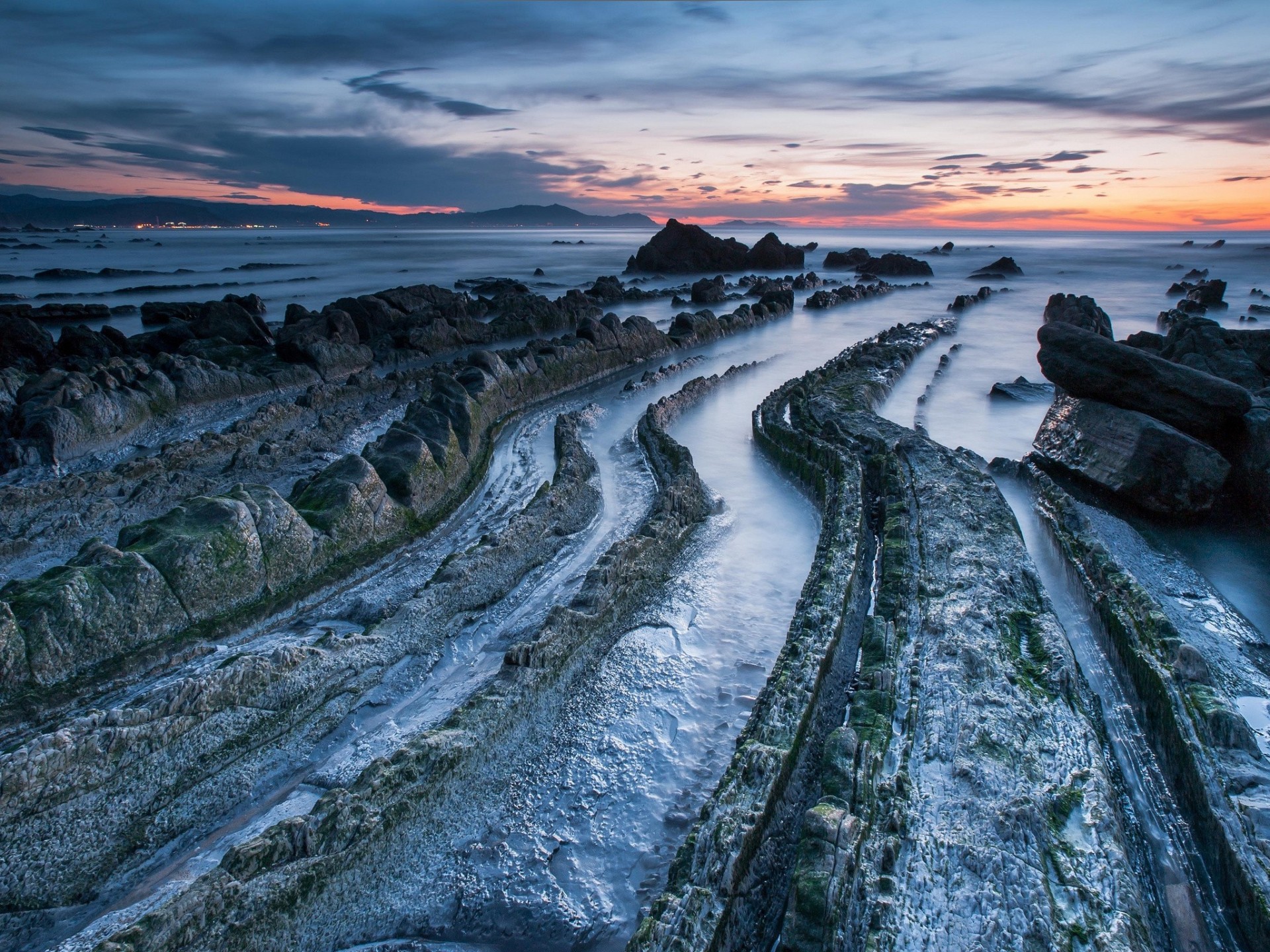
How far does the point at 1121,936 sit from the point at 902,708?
1387mm

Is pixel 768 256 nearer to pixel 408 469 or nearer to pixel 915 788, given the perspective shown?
pixel 408 469

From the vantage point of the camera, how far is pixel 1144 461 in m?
7.08

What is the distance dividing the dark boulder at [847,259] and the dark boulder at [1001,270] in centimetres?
775

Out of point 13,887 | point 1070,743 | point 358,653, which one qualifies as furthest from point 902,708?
point 13,887

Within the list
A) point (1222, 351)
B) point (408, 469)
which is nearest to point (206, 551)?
point (408, 469)

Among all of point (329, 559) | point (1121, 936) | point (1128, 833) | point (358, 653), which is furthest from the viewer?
point (329, 559)

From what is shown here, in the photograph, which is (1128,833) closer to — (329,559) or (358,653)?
(358,653)

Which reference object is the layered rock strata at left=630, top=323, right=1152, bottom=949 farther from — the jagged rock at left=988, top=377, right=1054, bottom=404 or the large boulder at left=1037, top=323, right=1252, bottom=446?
the jagged rock at left=988, top=377, right=1054, bottom=404

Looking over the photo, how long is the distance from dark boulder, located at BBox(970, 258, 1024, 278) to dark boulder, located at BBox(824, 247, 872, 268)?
7754 millimetres

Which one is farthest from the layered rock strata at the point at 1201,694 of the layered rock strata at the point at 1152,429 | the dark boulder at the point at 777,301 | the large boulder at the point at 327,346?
the dark boulder at the point at 777,301

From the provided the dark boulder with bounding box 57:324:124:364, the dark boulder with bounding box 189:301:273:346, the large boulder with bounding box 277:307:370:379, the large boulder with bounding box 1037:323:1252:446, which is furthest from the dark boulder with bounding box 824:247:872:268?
the dark boulder with bounding box 57:324:124:364

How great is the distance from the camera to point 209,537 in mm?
4754

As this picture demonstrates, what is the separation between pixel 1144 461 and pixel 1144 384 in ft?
5.21

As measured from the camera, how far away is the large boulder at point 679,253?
126 ft
